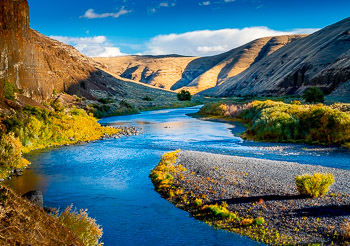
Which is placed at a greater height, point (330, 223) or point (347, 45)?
point (347, 45)

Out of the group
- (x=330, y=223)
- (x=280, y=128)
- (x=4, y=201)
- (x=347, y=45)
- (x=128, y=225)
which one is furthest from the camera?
(x=347, y=45)

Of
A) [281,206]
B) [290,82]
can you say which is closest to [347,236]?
[281,206]

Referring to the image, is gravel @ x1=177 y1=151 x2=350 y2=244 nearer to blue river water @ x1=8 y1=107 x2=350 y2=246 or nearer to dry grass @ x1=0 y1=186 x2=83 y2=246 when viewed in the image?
blue river water @ x1=8 y1=107 x2=350 y2=246

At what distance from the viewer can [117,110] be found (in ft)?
253

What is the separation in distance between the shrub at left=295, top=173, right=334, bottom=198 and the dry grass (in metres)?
9.89

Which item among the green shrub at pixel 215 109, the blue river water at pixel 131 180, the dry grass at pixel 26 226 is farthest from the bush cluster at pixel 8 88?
the green shrub at pixel 215 109

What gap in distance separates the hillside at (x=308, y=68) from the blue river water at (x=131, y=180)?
56403mm

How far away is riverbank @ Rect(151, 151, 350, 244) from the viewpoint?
1154cm

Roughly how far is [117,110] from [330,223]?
68292 millimetres

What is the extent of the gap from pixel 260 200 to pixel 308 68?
106 m

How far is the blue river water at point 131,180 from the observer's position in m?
12.0

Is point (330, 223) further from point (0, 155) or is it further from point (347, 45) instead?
point (347, 45)

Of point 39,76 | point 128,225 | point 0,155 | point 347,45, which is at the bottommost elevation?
point 128,225

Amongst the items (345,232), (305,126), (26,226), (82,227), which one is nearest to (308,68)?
(305,126)
